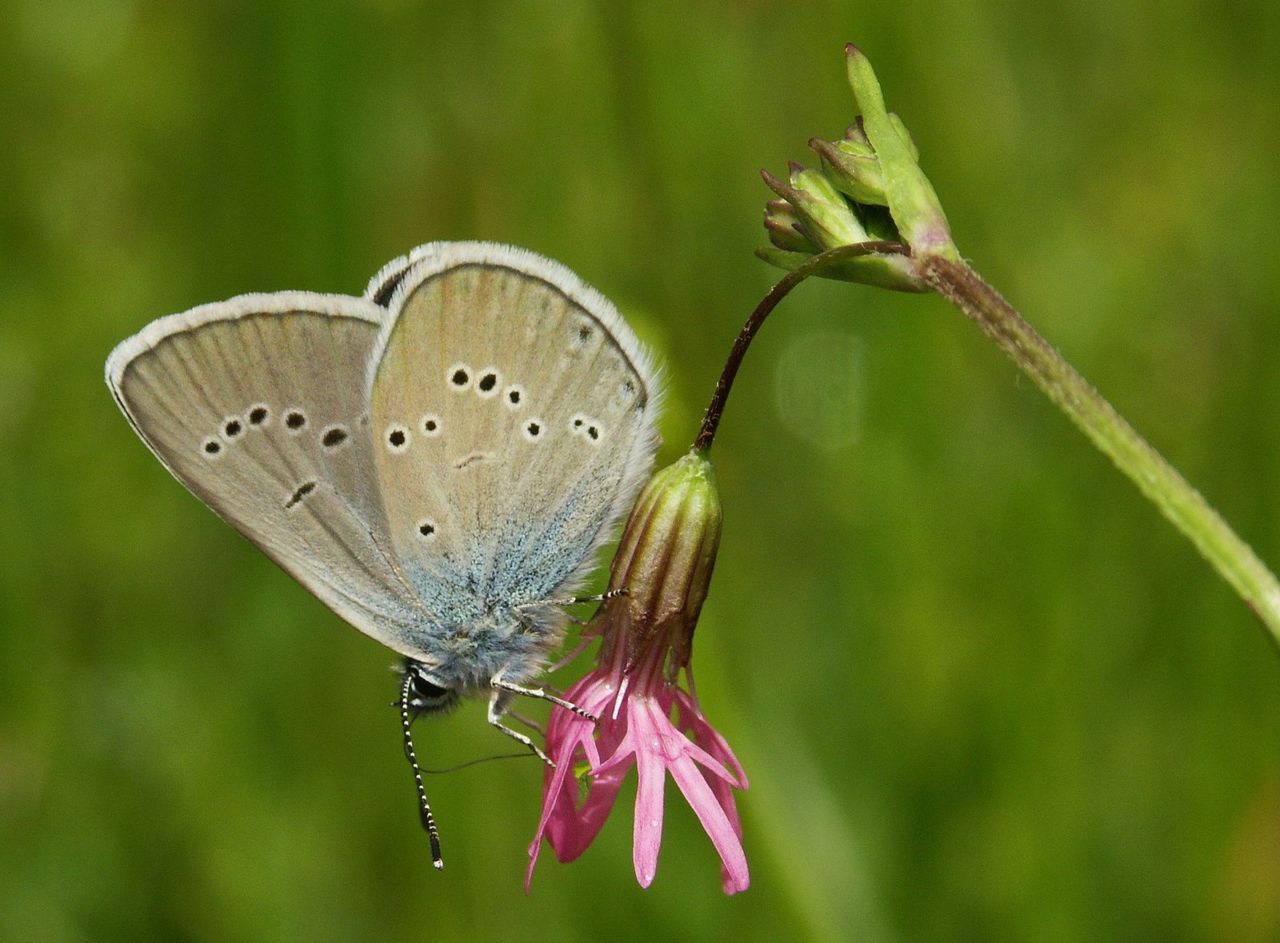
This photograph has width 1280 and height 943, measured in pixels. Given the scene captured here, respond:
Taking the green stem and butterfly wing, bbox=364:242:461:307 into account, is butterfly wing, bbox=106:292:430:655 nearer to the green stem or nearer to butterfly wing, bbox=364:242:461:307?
butterfly wing, bbox=364:242:461:307

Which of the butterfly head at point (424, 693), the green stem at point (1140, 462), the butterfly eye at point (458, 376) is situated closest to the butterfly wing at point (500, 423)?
the butterfly eye at point (458, 376)

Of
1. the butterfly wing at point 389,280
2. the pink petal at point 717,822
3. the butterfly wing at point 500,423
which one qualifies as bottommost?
the pink petal at point 717,822

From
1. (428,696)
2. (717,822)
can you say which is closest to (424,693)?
(428,696)

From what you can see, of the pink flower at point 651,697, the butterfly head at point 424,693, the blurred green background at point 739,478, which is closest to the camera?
the pink flower at point 651,697

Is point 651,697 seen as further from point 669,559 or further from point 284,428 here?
point 284,428

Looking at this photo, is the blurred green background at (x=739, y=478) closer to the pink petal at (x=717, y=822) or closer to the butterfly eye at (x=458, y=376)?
the butterfly eye at (x=458, y=376)

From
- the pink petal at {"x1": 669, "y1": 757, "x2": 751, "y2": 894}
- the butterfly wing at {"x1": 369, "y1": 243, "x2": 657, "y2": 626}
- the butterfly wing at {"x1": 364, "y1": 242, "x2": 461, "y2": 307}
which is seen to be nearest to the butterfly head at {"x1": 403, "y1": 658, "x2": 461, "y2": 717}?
the butterfly wing at {"x1": 369, "y1": 243, "x2": 657, "y2": 626}
